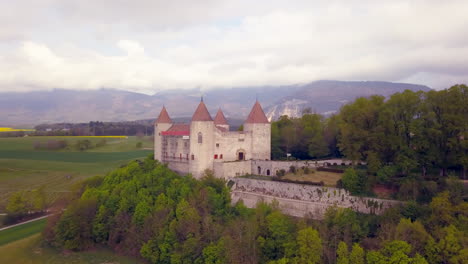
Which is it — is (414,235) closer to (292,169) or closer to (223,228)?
(223,228)

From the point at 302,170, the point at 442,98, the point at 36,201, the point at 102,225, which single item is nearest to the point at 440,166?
the point at 442,98

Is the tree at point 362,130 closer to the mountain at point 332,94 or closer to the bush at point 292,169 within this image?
the bush at point 292,169

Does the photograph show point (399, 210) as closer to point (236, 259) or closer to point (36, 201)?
point (236, 259)

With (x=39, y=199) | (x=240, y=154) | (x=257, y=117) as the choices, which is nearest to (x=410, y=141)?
(x=257, y=117)

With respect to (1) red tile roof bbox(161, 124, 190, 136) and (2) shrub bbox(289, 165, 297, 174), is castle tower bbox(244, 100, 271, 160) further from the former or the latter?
(1) red tile roof bbox(161, 124, 190, 136)

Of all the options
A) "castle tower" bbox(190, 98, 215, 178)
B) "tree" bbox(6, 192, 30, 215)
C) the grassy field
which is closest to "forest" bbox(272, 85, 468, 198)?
"castle tower" bbox(190, 98, 215, 178)

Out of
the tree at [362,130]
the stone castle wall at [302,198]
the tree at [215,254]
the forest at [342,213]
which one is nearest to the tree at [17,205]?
the forest at [342,213]
